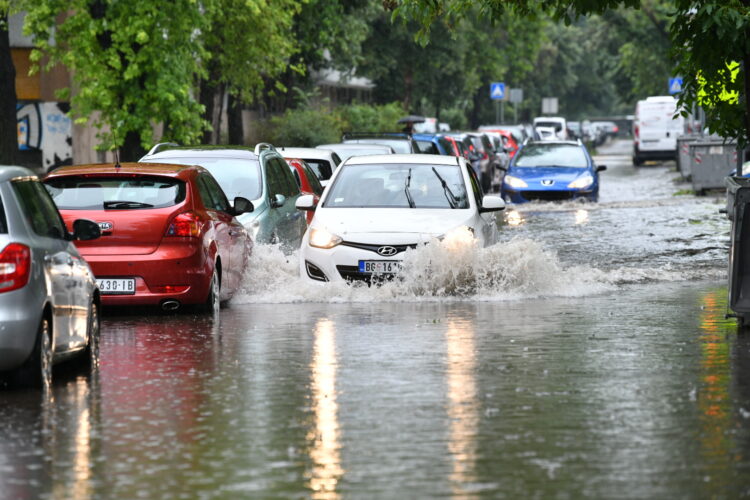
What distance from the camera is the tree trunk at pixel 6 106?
1111 inches

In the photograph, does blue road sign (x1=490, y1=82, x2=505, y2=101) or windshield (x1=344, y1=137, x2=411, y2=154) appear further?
blue road sign (x1=490, y1=82, x2=505, y2=101)

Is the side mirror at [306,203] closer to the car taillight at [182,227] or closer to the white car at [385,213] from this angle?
the white car at [385,213]

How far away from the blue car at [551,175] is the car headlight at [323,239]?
18004 millimetres

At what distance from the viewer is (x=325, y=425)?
336 inches

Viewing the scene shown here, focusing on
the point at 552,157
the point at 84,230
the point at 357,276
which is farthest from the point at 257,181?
the point at 552,157

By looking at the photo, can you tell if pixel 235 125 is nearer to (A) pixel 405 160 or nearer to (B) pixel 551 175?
(B) pixel 551 175

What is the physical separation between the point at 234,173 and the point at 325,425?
10164 millimetres

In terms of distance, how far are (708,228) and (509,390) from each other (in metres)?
18.6

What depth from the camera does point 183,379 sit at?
10469mm

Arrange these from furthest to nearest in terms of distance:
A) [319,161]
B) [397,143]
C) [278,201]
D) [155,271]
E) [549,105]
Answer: [549,105] < [397,143] < [319,161] < [278,201] < [155,271]

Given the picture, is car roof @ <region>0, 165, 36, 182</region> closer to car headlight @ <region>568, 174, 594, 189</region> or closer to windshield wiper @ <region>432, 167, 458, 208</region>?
windshield wiper @ <region>432, 167, 458, 208</region>

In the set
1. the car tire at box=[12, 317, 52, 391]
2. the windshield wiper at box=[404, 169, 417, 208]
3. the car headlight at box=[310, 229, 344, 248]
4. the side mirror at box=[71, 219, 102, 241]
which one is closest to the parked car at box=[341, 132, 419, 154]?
the windshield wiper at box=[404, 169, 417, 208]

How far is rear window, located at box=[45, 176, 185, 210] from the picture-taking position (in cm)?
1443

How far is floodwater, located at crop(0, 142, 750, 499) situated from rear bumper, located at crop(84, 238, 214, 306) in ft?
0.74
